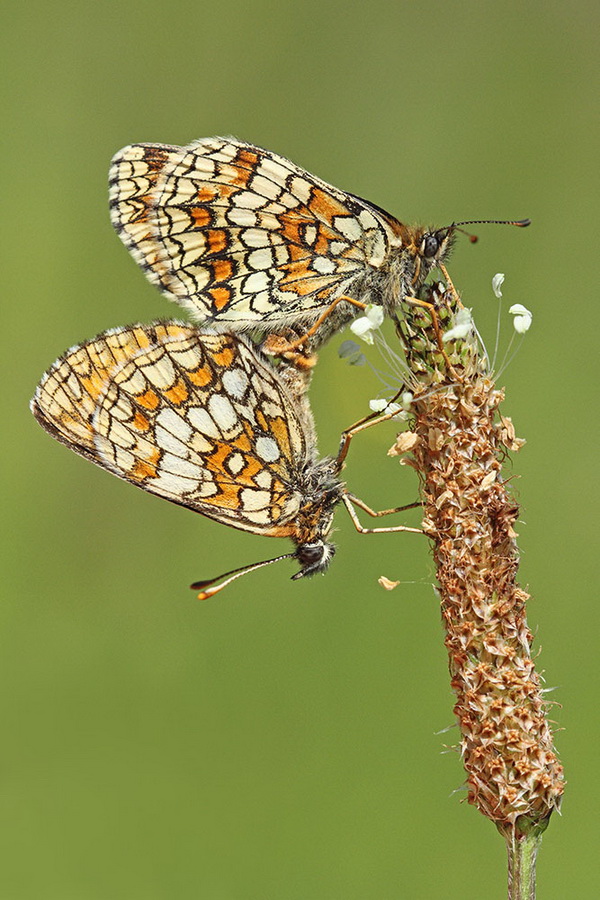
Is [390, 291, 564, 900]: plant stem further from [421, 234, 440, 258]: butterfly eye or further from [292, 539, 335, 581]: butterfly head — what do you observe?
[292, 539, 335, 581]: butterfly head

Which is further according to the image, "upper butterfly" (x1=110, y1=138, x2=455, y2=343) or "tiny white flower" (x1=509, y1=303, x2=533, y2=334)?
"upper butterfly" (x1=110, y1=138, x2=455, y2=343)

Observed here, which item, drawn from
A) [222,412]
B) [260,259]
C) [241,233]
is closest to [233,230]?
A: [241,233]

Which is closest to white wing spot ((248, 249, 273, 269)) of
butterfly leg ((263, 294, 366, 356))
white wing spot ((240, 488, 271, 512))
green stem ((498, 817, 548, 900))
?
butterfly leg ((263, 294, 366, 356))

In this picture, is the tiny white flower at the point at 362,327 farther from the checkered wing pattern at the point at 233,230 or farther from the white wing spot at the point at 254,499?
the white wing spot at the point at 254,499

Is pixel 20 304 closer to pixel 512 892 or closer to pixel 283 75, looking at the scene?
pixel 283 75

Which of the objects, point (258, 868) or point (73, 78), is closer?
point (258, 868)

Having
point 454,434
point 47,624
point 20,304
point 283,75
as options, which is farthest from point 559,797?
point 283,75
